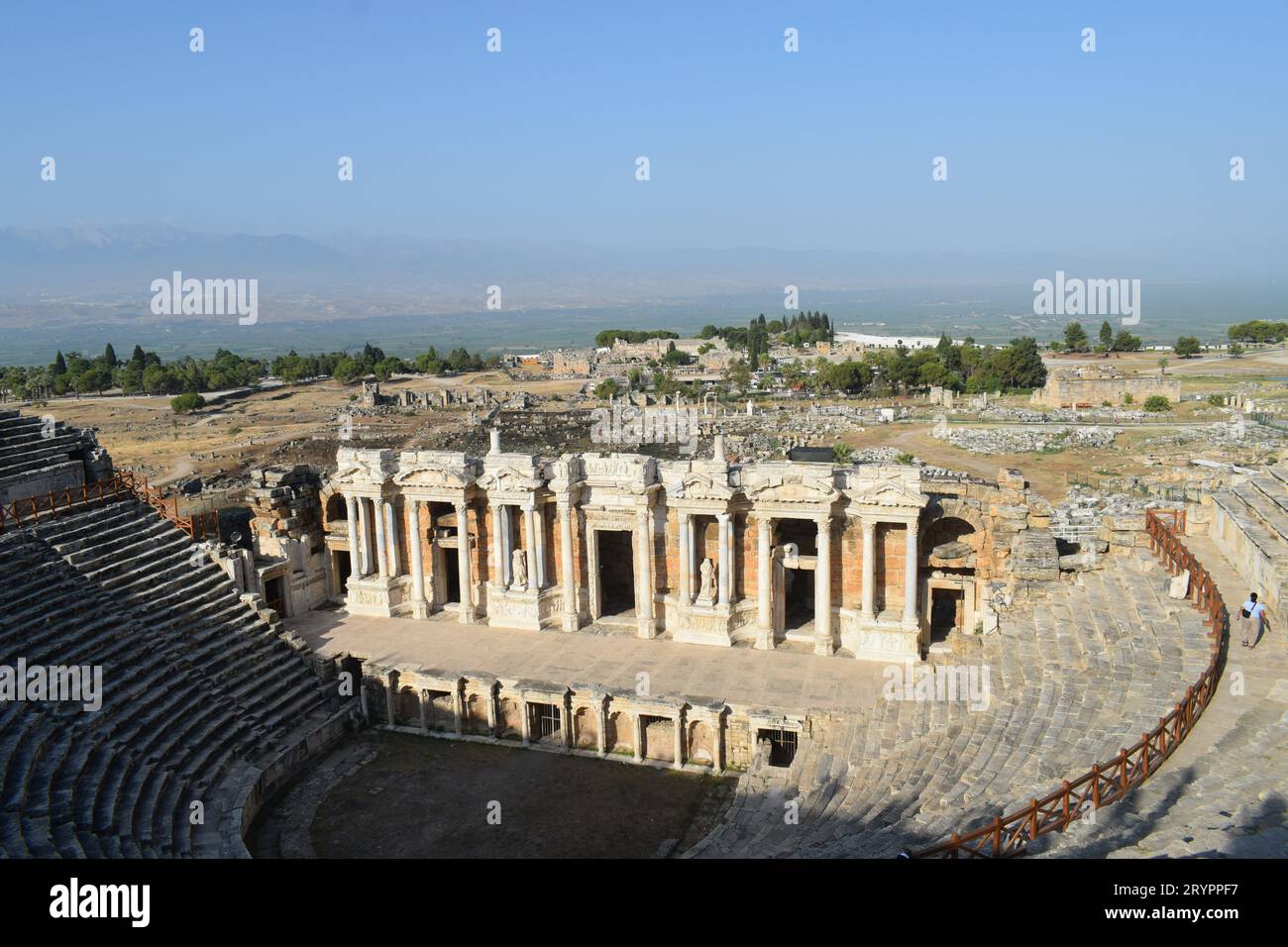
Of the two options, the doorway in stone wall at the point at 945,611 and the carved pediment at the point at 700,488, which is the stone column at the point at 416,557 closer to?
the carved pediment at the point at 700,488

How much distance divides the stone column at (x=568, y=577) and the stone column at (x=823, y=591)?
21.2 ft

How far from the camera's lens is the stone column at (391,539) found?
93.2 feet

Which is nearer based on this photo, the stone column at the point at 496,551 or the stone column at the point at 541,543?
the stone column at the point at 541,543

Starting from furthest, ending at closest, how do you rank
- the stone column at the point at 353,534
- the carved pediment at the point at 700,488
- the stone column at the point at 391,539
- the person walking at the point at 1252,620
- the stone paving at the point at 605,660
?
the stone column at the point at 353,534
the stone column at the point at 391,539
the carved pediment at the point at 700,488
the stone paving at the point at 605,660
the person walking at the point at 1252,620

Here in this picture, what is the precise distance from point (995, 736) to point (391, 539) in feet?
57.9

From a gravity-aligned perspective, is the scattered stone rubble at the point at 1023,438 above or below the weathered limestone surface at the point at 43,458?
below

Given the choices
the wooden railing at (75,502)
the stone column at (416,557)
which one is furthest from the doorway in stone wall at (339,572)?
the wooden railing at (75,502)

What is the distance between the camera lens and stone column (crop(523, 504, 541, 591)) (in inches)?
1064

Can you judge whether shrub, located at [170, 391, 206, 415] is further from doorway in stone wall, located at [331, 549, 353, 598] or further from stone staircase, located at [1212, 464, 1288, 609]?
stone staircase, located at [1212, 464, 1288, 609]

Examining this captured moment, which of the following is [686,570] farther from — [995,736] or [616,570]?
[995,736]

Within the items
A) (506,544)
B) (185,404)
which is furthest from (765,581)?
(185,404)
